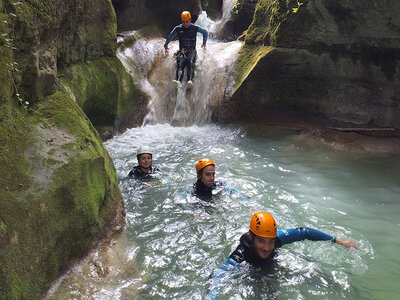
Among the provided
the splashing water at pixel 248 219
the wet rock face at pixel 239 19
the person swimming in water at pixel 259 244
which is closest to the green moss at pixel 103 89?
the splashing water at pixel 248 219

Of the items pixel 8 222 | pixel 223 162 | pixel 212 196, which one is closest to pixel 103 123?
pixel 223 162

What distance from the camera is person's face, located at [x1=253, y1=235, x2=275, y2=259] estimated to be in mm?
4449

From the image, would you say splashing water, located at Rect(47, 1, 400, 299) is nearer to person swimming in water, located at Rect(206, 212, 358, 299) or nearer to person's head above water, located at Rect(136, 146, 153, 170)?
person swimming in water, located at Rect(206, 212, 358, 299)

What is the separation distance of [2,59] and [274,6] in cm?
927

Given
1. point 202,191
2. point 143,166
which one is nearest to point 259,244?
point 202,191

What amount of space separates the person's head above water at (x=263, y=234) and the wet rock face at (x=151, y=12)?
1325cm

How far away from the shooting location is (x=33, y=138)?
423 cm

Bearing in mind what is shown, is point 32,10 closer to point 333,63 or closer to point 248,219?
point 248,219

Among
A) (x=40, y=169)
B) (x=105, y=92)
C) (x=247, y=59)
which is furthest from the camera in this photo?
(x=247, y=59)

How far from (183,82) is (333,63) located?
5.11m

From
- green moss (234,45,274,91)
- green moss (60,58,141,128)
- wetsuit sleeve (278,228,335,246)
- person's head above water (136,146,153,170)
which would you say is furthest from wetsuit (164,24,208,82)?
wetsuit sleeve (278,228,335,246)

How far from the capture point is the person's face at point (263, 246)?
14.6 feet

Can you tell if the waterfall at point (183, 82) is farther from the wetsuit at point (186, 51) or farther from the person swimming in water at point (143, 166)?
the person swimming in water at point (143, 166)

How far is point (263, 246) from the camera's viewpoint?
14.6 feet
